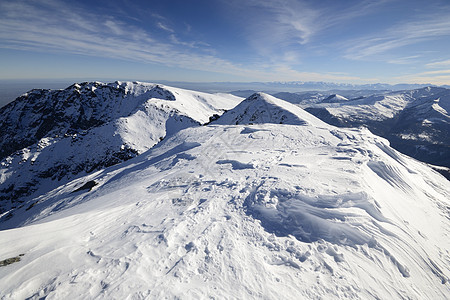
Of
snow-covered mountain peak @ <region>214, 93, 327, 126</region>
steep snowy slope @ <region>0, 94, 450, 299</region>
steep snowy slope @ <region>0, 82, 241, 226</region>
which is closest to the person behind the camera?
steep snowy slope @ <region>0, 94, 450, 299</region>

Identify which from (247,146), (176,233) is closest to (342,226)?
(176,233)

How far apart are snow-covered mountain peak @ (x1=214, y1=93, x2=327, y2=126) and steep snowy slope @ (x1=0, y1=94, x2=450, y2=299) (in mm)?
44164

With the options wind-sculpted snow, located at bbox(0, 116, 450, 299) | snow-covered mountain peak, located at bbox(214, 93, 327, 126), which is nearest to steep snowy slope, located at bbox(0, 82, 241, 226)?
snow-covered mountain peak, located at bbox(214, 93, 327, 126)

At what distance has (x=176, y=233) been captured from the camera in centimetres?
701

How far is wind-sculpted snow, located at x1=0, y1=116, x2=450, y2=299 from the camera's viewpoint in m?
5.10

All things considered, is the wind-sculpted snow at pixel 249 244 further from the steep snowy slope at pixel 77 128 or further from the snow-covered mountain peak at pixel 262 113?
the snow-covered mountain peak at pixel 262 113

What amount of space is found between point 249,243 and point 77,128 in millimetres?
143396

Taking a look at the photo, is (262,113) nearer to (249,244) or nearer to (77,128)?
(249,244)

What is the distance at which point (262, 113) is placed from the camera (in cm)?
6253

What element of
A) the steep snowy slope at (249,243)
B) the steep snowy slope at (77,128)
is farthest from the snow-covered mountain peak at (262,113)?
the steep snowy slope at (249,243)

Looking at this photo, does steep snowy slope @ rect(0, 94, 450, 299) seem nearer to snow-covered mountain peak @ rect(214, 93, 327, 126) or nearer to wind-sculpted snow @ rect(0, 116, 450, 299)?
wind-sculpted snow @ rect(0, 116, 450, 299)

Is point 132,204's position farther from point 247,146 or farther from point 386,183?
point 386,183

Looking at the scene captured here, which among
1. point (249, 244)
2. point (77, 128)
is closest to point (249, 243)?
point (249, 244)

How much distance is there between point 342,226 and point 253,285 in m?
4.19
